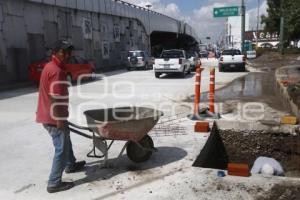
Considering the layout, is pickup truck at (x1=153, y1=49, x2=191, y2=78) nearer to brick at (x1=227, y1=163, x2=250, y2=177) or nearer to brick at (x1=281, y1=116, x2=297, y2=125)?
brick at (x1=281, y1=116, x2=297, y2=125)

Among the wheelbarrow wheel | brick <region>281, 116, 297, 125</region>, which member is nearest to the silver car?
brick <region>281, 116, 297, 125</region>

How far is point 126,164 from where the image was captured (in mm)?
6688

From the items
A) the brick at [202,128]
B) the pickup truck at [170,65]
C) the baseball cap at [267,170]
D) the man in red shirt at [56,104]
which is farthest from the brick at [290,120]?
the pickup truck at [170,65]

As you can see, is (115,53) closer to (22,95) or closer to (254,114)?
(22,95)

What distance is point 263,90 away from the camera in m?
17.7

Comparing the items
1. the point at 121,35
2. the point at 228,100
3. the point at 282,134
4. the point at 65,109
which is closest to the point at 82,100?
the point at 228,100

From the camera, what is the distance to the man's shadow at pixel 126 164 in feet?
20.1

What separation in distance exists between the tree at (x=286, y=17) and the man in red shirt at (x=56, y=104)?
41133mm

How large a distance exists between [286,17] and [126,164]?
146 feet

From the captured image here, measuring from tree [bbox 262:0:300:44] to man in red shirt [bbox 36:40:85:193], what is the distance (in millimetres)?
41133

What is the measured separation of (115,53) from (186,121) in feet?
97.0

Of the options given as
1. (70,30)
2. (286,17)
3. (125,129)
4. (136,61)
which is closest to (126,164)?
(125,129)

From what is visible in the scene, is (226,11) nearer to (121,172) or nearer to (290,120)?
(290,120)

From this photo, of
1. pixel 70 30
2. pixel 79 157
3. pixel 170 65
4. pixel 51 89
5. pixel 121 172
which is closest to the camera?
pixel 51 89
